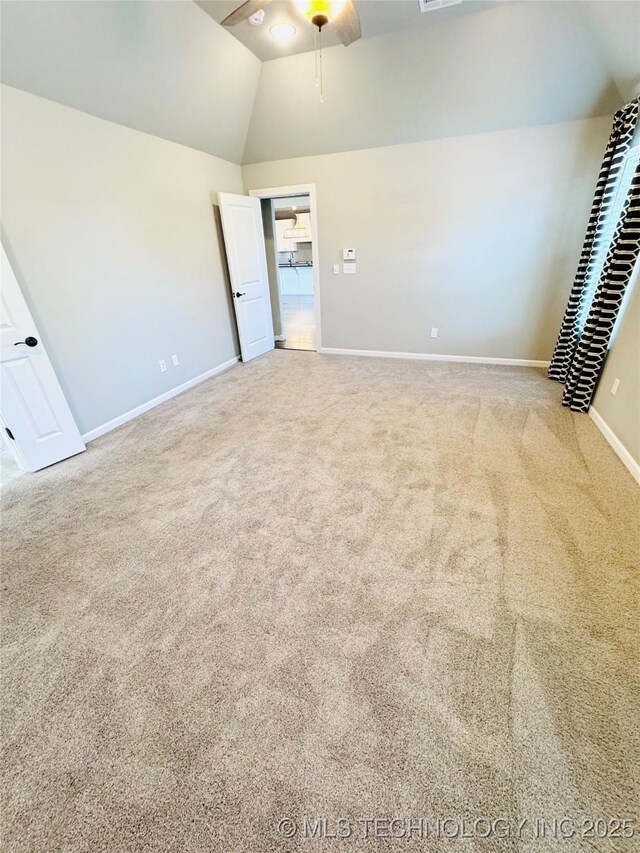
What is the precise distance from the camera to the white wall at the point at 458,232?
3.59 meters

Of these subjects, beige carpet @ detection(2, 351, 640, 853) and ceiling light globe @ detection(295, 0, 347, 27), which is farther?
ceiling light globe @ detection(295, 0, 347, 27)

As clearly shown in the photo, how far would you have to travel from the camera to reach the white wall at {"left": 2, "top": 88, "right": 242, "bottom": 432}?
2404 mm

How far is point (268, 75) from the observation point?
3467 mm

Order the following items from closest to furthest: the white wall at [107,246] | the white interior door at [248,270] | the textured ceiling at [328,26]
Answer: the white wall at [107,246], the textured ceiling at [328,26], the white interior door at [248,270]

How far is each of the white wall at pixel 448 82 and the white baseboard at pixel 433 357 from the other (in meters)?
2.38

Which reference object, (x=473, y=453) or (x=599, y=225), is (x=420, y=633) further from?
(x=599, y=225)

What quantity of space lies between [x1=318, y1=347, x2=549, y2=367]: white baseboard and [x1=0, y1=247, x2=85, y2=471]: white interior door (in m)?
3.40

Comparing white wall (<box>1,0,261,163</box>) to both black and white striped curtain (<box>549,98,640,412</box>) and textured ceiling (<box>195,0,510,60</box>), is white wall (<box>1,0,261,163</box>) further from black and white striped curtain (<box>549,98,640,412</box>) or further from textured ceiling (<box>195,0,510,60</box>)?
black and white striped curtain (<box>549,98,640,412</box>)

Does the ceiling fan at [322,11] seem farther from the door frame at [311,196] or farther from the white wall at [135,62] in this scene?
the door frame at [311,196]

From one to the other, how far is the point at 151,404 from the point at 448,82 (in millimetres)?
4268

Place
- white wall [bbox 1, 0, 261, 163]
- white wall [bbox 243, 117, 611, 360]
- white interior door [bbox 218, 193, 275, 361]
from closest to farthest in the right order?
white wall [bbox 1, 0, 261, 163] < white wall [bbox 243, 117, 611, 360] < white interior door [bbox 218, 193, 275, 361]

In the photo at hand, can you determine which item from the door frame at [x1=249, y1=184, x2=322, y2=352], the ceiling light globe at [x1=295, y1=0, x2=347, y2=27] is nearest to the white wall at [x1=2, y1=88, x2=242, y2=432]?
the door frame at [x1=249, y1=184, x2=322, y2=352]

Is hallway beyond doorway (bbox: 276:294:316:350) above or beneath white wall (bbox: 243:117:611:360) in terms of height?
beneath

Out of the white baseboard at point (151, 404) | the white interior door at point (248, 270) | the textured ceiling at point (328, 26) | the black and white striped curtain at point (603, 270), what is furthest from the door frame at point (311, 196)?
the black and white striped curtain at point (603, 270)
